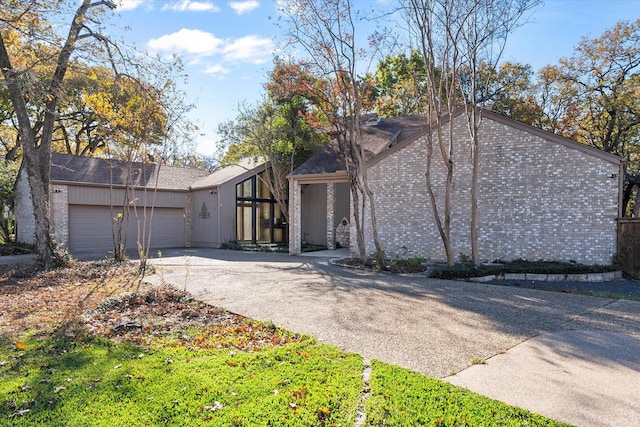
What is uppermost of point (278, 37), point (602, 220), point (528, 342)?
A: point (278, 37)

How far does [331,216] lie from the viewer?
54.6 ft

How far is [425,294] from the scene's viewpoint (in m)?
7.52

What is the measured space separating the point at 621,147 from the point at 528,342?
18.3 meters

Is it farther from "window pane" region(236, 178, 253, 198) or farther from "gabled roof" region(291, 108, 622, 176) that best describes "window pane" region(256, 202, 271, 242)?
"gabled roof" region(291, 108, 622, 176)

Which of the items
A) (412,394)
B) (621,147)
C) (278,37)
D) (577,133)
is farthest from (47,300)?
(621,147)

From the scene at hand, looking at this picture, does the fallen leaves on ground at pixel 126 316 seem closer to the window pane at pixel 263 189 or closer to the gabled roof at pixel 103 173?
the gabled roof at pixel 103 173

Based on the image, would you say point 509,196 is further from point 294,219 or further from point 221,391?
point 221,391

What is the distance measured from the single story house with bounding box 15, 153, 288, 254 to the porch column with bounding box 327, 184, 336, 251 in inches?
149

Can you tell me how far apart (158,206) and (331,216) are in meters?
8.71

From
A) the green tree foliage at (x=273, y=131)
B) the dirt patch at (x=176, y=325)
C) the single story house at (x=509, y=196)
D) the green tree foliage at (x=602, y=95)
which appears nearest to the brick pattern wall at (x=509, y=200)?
the single story house at (x=509, y=196)

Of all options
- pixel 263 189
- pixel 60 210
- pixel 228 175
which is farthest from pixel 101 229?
pixel 263 189

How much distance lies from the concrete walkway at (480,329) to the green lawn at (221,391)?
43 cm

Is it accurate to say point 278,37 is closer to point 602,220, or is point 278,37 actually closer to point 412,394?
point 602,220

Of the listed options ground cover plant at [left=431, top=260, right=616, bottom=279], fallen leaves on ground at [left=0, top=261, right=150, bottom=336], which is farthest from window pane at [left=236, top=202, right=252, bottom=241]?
ground cover plant at [left=431, top=260, right=616, bottom=279]
